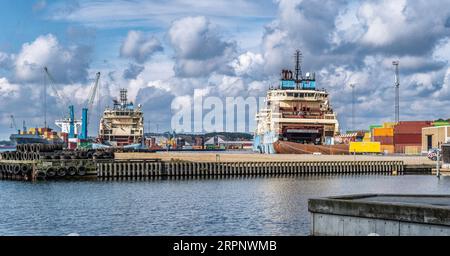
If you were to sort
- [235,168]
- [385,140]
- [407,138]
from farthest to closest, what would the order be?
[385,140] → [407,138] → [235,168]

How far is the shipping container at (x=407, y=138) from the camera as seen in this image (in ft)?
404

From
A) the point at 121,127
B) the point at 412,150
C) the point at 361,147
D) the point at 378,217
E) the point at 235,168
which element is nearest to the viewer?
the point at 378,217

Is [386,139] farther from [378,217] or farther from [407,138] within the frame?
[378,217]

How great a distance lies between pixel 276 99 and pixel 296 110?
5.30m

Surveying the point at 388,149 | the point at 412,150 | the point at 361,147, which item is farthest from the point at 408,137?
the point at 361,147

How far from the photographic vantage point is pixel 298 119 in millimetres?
117375

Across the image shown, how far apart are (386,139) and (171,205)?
89.7 meters

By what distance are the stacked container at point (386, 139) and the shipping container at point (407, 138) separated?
3.43ft

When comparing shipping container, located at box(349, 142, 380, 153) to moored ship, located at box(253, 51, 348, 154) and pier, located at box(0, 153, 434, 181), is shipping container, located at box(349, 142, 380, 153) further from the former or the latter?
pier, located at box(0, 153, 434, 181)

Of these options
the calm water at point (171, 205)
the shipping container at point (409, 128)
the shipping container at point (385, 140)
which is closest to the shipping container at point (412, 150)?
the shipping container at point (409, 128)
